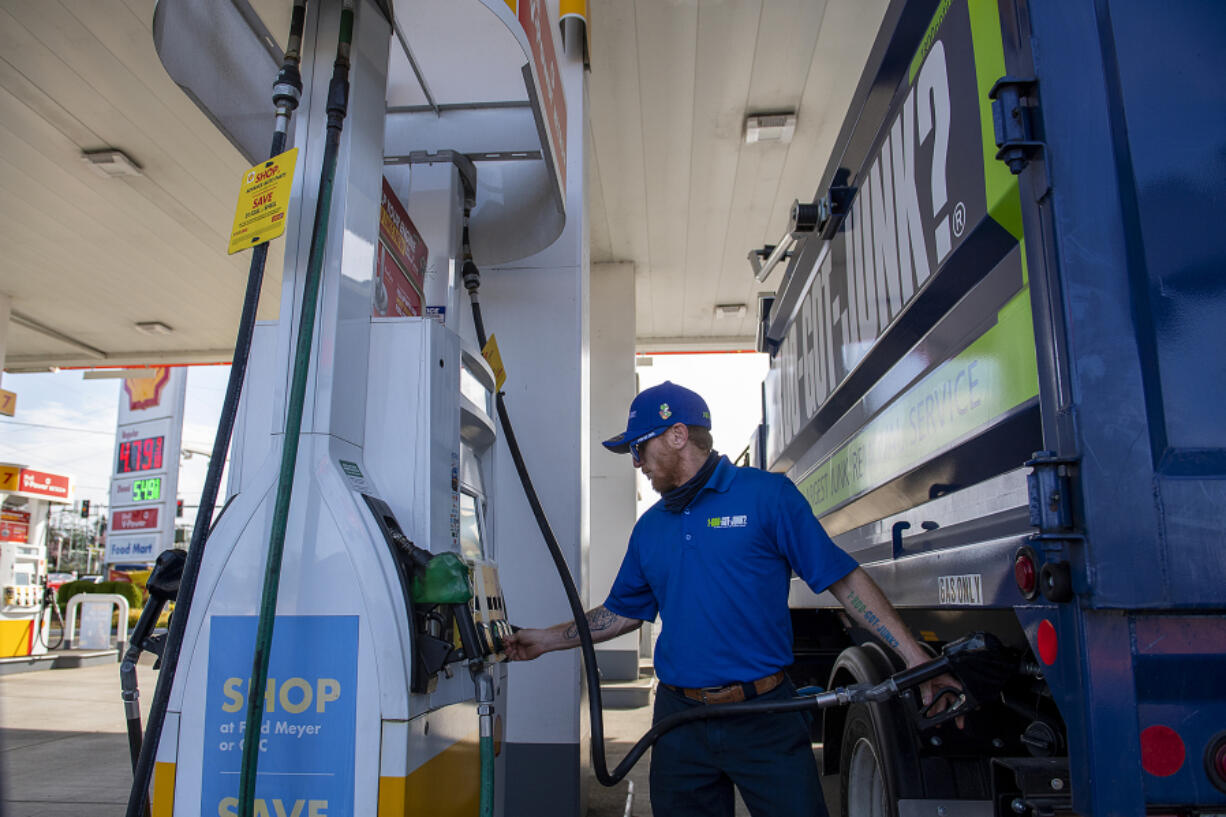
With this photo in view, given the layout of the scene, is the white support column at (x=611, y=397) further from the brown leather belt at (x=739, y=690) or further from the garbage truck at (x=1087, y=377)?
the garbage truck at (x=1087, y=377)

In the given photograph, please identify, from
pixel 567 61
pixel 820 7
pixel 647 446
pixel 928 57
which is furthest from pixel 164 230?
pixel 928 57

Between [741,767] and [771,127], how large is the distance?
218 inches

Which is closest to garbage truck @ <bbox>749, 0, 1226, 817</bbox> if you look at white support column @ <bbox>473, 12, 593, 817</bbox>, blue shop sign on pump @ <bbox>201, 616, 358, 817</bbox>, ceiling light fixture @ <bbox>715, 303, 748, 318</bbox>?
blue shop sign on pump @ <bbox>201, 616, 358, 817</bbox>

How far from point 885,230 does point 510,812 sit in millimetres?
3226

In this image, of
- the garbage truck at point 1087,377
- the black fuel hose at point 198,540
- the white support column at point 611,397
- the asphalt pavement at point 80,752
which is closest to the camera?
the garbage truck at point 1087,377

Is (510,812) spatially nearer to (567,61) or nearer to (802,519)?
(802,519)

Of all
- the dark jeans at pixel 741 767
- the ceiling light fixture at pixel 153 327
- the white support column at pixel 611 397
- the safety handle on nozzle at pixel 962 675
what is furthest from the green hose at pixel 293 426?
the ceiling light fixture at pixel 153 327

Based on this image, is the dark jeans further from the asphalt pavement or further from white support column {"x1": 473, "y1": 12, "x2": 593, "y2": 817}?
the asphalt pavement

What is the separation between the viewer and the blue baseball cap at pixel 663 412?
251 centimetres

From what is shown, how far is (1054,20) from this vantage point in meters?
1.49

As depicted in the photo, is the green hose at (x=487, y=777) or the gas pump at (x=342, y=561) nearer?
the gas pump at (x=342, y=561)

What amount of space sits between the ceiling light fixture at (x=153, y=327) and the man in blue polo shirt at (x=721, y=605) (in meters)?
9.59

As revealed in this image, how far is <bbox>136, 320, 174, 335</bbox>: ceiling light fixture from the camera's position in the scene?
10328 mm

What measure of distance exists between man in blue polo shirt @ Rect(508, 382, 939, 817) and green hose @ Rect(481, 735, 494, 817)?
506 millimetres
